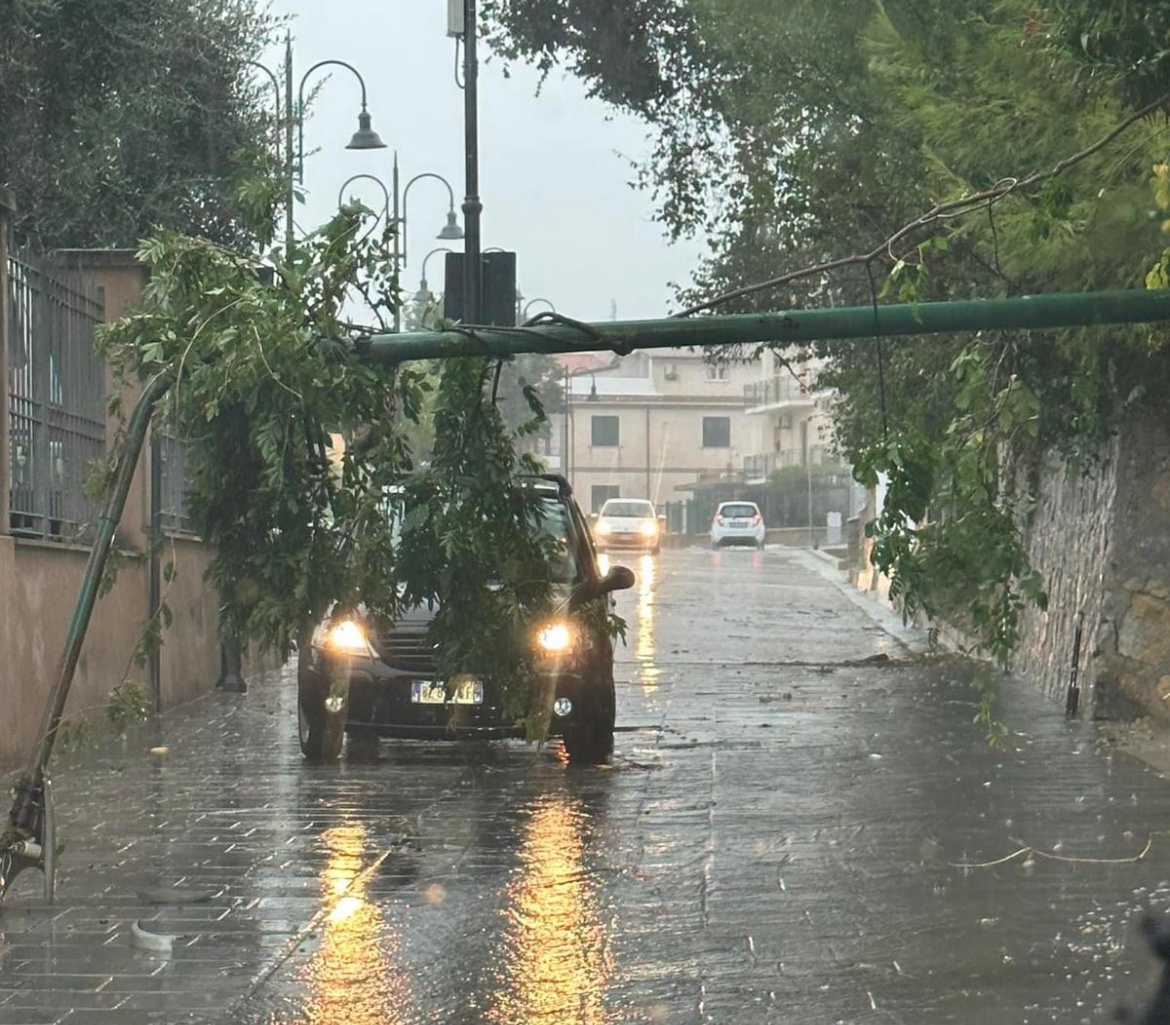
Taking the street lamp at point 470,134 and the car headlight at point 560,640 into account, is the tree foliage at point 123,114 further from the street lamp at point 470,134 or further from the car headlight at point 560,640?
the car headlight at point 560,640

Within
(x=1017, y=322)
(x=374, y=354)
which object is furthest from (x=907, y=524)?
(x=374, y=354)

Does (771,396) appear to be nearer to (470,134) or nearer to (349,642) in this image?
(470,134)

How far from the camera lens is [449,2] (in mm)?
20969

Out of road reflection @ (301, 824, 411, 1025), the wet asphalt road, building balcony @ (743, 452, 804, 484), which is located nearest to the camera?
road reflection @ (301, 824, 411, 1025)

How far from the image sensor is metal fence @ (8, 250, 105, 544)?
13227mm

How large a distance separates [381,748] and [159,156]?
8.53 m

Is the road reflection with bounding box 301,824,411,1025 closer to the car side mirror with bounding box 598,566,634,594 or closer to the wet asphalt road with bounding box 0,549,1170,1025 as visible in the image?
the wet asphalt road with bounding box 0,549,1170,1025

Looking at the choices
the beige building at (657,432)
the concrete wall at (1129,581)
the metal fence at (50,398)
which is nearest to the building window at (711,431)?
the beige building at (657,432)

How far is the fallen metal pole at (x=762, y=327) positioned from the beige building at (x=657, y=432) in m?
95.3

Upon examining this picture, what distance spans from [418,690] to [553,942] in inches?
217

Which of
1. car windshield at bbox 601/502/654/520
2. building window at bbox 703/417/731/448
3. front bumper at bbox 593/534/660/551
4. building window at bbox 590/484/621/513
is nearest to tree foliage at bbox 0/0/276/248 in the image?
front bumper at bbox 593/534/660/551

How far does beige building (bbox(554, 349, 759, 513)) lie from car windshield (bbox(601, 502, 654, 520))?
138ft

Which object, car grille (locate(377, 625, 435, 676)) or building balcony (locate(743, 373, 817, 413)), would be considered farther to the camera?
building balcony (locate(743, 373, 817, 413))

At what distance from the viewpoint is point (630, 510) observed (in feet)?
199
